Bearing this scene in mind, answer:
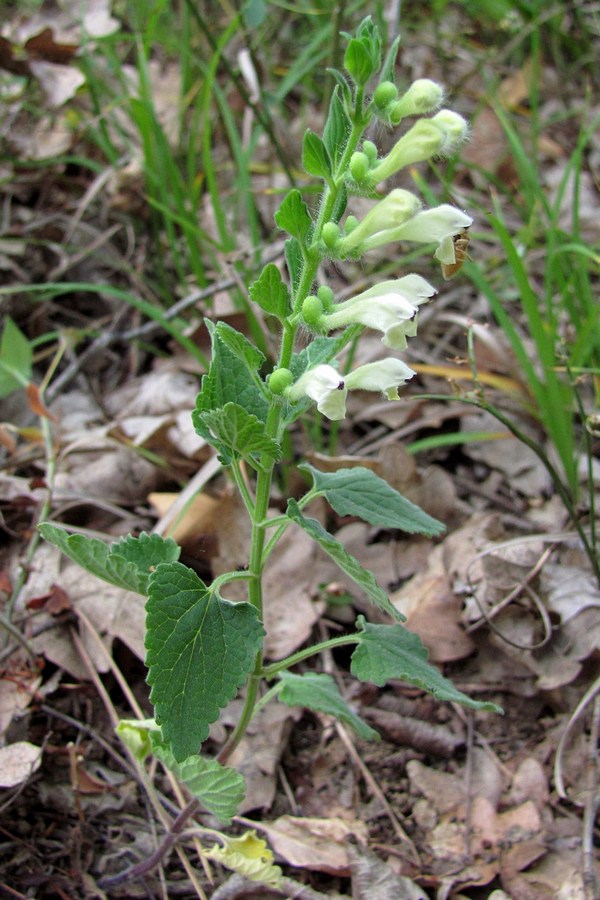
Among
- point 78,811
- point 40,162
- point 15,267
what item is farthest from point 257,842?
point 40,162

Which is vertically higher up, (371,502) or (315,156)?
(315,156)

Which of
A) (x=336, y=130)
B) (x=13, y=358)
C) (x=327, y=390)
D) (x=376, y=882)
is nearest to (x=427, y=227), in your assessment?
(x=336, y=130)

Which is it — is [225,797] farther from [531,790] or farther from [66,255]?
[66,255]

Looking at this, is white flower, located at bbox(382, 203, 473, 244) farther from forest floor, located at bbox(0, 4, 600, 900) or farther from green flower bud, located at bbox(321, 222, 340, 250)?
forest floor, located at bbox(0, 4, 600, 900)

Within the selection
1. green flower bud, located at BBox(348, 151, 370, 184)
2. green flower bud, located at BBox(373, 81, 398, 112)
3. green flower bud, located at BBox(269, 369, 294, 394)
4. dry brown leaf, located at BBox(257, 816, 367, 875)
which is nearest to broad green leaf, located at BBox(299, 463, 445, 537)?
green flower bud, located at BBox(269, 369, 294, 394)

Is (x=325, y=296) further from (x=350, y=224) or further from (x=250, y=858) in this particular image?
(x=250, y=858)

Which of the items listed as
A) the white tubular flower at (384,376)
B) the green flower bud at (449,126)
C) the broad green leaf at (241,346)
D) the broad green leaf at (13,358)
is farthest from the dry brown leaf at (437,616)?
the broad green leaf at (13,358)

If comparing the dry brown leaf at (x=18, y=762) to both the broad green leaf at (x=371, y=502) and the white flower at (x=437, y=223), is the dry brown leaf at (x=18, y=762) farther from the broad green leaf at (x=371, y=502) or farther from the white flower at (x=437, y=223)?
the white flower at (x=437, y=223)
